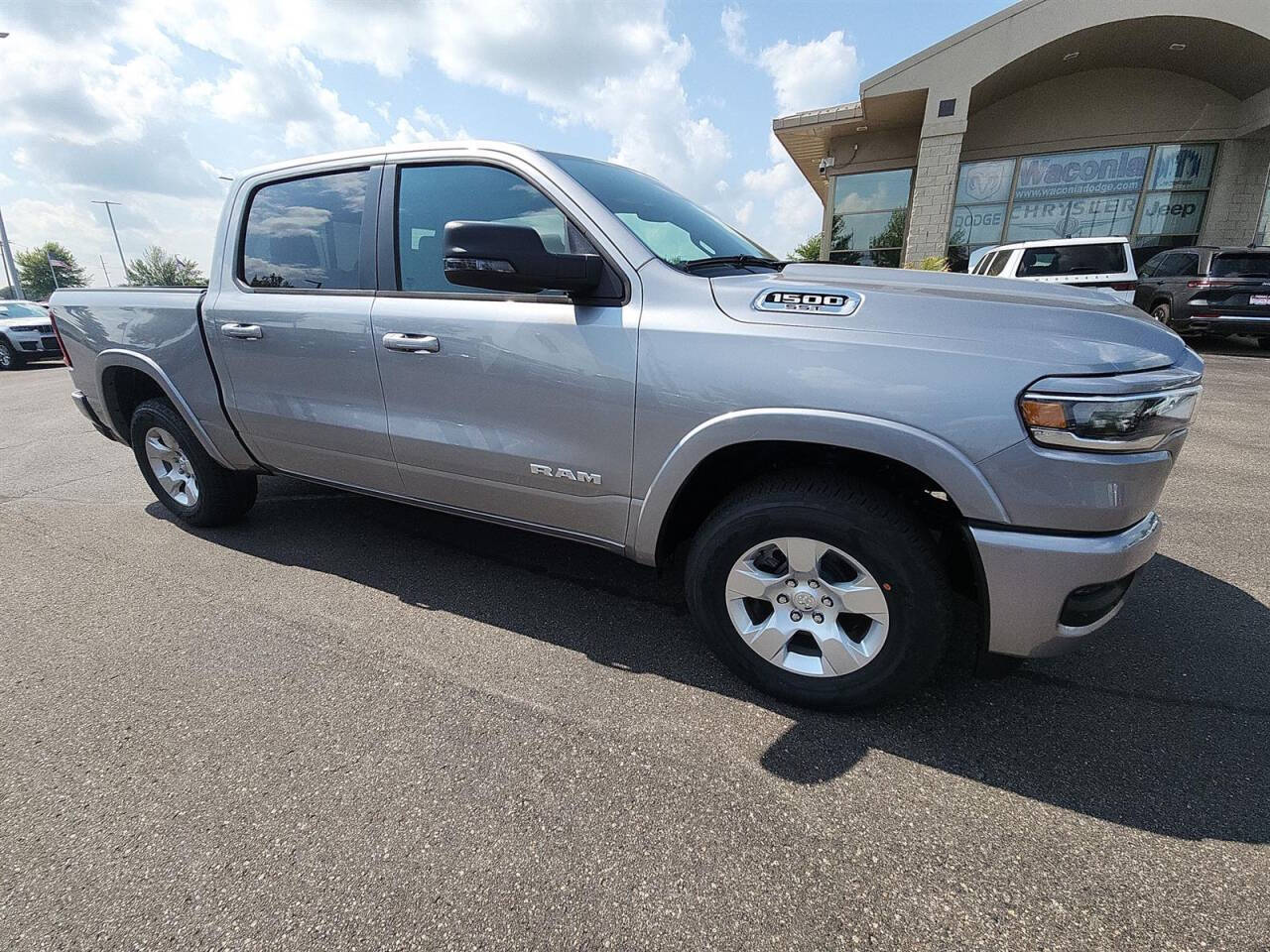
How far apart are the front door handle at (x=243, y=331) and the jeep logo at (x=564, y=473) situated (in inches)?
64.2

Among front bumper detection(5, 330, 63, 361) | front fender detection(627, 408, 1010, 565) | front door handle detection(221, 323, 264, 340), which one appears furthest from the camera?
front bumper detection(5, 330, 63, 361)

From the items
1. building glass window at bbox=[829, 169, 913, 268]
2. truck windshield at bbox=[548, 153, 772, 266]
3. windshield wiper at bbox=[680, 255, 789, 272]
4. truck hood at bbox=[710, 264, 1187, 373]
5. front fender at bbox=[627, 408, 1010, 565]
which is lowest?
front fender at bbox=[627, 408, 1010, 565]

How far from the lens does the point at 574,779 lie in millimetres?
1854

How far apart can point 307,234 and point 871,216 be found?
17.2m

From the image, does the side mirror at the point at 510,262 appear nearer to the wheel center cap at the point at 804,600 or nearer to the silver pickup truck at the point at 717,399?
the silver pickup truck at the point at 717,399

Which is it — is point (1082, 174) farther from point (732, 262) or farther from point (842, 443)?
point (842, 443)

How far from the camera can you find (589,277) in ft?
6.67

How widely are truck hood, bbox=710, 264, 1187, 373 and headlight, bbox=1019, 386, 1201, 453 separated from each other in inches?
3.4

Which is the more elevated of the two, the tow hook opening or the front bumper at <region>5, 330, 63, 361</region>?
the tow hook opening

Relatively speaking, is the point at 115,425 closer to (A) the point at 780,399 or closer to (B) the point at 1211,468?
(A) the point at 780,399

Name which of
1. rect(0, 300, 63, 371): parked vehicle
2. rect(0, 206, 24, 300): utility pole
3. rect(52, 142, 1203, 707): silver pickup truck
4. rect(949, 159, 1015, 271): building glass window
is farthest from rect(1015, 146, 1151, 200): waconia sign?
rect(0, 206, 24, 300): utility pole

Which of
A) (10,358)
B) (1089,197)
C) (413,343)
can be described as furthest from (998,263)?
(10,358)

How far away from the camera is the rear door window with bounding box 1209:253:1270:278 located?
9695 millimetres

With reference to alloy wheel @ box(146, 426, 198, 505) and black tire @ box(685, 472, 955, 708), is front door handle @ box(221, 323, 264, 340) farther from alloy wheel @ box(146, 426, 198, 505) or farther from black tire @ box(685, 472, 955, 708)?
black tire @ box(685, 472, 955, 708)
